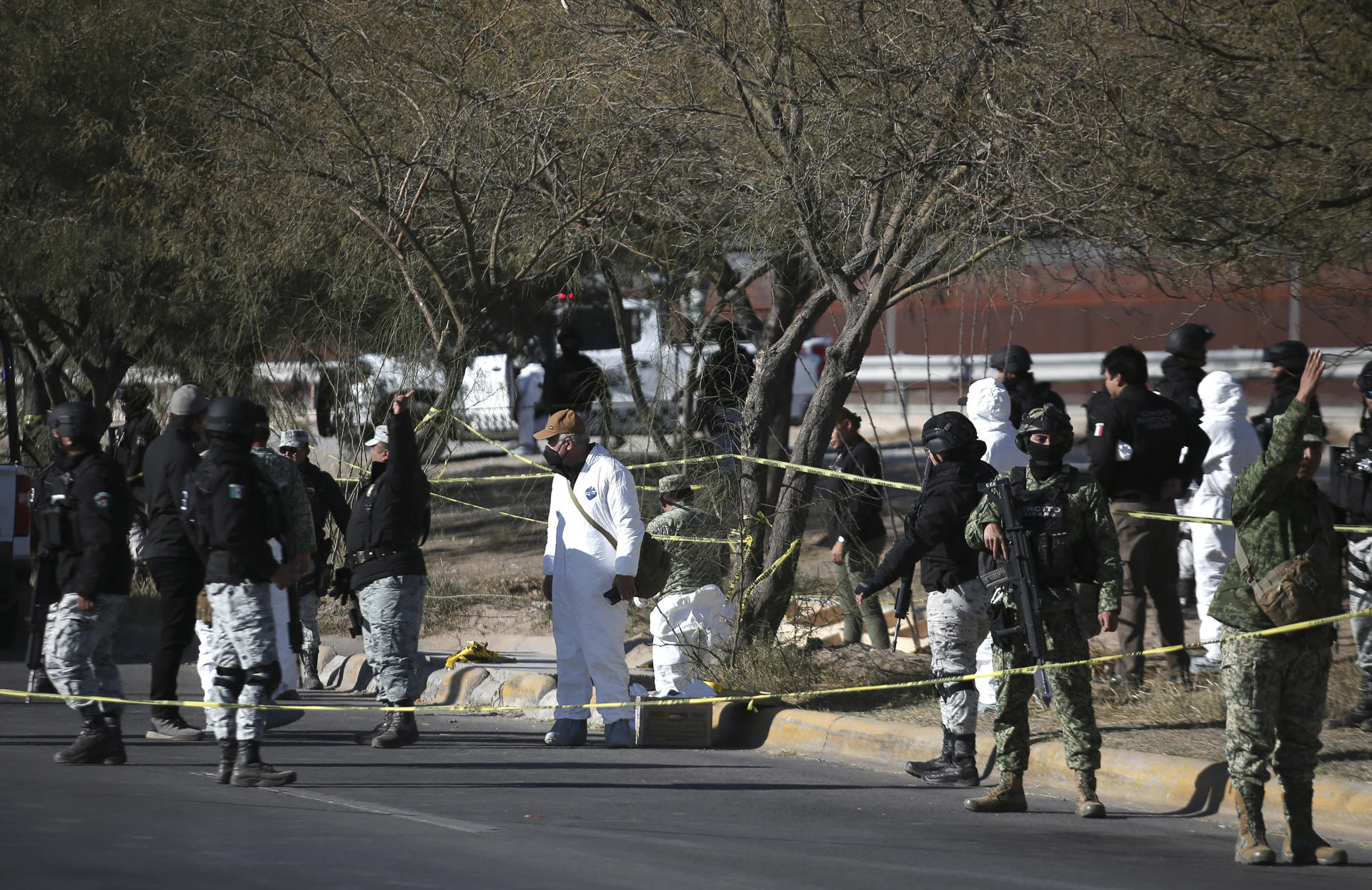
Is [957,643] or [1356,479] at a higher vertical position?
[1356,479]

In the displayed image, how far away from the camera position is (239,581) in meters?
7.17

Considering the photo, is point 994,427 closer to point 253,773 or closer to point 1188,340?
point 1188,340

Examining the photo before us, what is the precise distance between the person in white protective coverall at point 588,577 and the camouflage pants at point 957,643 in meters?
1.81

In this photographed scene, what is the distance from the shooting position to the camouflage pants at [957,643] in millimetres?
7453

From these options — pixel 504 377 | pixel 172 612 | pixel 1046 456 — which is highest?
pixel 504 377

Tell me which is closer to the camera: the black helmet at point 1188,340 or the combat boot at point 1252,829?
the combat boot at point 1252,829

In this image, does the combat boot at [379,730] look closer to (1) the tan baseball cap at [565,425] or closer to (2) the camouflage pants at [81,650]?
(2) the camouflage pants at [81,650]

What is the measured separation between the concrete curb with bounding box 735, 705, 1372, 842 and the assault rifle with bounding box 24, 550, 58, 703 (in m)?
3.68

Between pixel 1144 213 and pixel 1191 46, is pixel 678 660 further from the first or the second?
pixel 1191 46

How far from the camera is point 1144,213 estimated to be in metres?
9.14

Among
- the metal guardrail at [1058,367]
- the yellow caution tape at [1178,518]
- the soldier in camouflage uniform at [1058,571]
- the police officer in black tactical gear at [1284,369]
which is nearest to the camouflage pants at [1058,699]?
the soldier in camouflage uniform at [1058,571]

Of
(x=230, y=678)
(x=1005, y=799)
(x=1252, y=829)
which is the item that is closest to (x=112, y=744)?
(x=230, y=678)

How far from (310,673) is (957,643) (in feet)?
17.3

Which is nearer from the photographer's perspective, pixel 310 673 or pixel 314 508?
pixel 314 508
